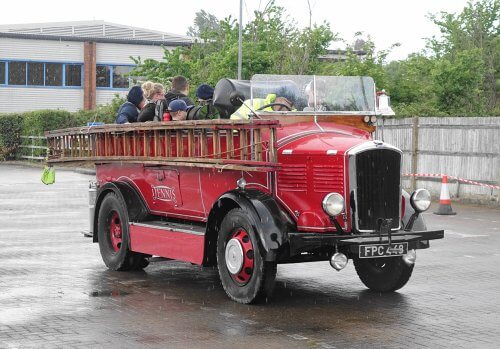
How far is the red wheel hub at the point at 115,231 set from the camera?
12086 millimetres

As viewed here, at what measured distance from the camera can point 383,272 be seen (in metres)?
10.4

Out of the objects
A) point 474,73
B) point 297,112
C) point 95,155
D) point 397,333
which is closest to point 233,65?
point 474,73

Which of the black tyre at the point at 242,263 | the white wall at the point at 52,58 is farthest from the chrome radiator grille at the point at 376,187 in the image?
the white wall at the point at 52,58

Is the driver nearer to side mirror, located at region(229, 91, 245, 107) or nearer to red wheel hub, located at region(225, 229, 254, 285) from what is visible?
side mirror, located at region(229, 91, 245, 107)

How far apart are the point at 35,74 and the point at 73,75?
2.22 m

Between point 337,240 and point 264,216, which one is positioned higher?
point 264,216

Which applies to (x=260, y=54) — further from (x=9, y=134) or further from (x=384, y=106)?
(x=384, y=106)

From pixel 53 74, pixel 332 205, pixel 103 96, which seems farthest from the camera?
pixel 103 96

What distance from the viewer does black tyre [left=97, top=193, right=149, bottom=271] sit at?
1172cm

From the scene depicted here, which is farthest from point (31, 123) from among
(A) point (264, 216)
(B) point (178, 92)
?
(A) point (264, 216)

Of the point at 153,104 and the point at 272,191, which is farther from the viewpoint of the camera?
the point at 153,104

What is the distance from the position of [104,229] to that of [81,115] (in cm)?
3319

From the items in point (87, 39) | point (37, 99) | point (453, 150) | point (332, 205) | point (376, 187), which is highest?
point (87, 39)

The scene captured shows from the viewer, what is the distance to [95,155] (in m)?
12.5
